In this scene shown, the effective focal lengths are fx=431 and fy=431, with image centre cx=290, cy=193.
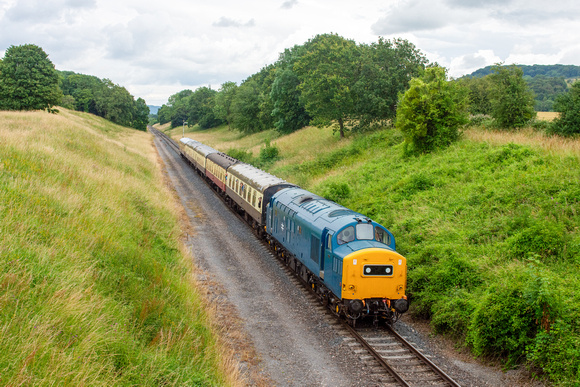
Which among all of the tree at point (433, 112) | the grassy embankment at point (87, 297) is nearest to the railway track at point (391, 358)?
the grassy embankment at point (87, 297)

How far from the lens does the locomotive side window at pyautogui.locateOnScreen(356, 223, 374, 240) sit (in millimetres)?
14031

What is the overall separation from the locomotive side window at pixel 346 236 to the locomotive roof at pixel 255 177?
9.76 metres

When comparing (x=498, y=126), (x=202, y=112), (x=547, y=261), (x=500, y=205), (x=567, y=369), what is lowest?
(x=567, y=369)

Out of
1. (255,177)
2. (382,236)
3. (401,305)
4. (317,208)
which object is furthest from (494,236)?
(255,177)

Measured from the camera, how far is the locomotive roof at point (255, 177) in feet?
78.1

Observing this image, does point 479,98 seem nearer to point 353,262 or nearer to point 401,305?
point 401,305

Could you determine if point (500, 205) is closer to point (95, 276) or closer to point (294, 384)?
point (294, 384)

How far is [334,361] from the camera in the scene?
11.6 metres

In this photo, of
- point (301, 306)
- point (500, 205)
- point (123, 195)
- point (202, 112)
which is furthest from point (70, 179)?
point (202, 112)

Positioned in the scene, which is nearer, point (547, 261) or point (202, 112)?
point (547, 261)

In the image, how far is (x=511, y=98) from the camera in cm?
2480

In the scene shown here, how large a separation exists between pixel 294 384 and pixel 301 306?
4953 millimetres

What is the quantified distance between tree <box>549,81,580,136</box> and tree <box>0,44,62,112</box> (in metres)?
55.5

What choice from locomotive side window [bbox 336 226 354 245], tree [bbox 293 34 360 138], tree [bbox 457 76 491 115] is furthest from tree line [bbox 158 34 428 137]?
locomotive side window [bbox 336 226 354 245]
